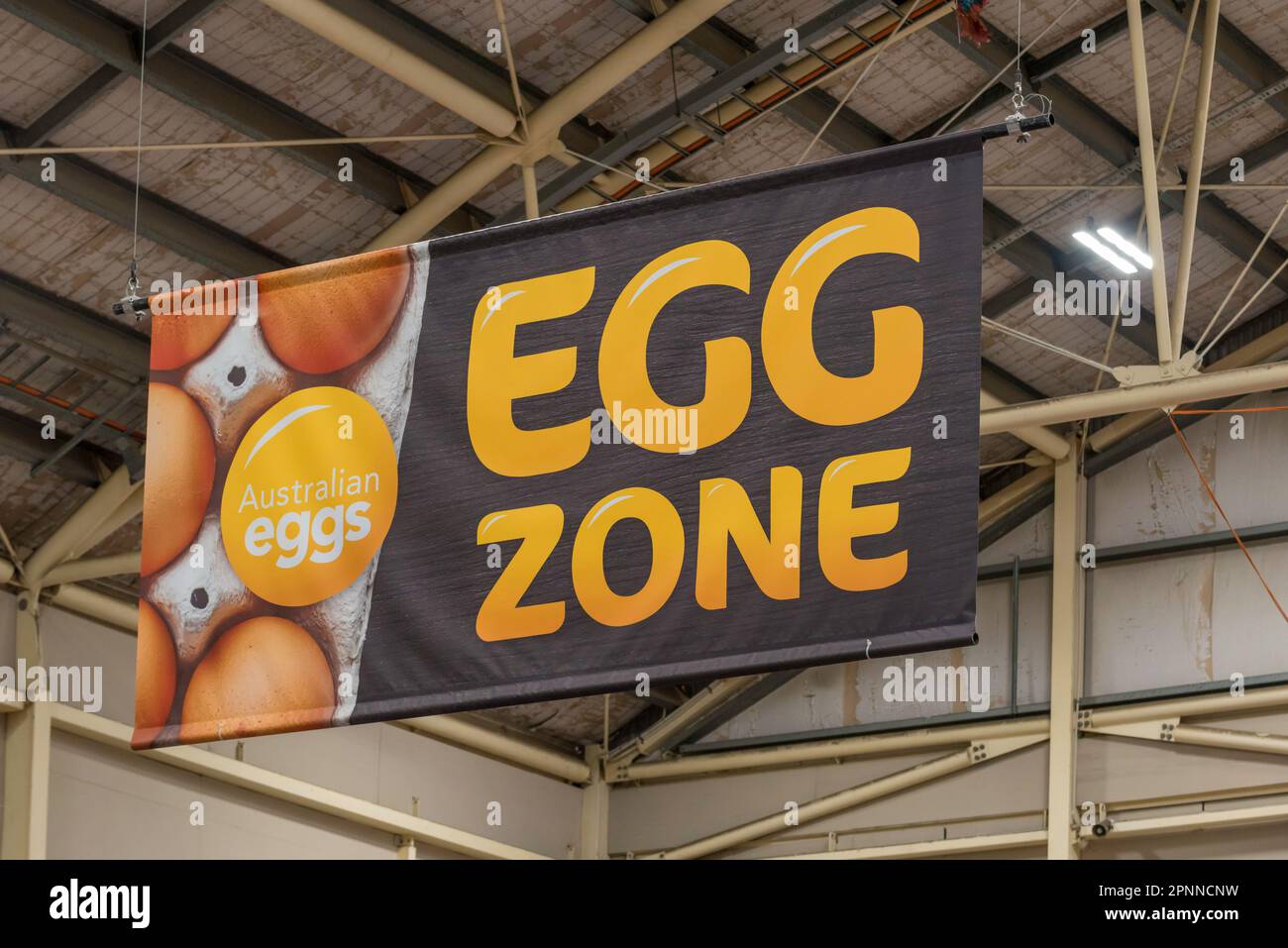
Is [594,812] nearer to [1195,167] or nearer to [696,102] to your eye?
[696,102]

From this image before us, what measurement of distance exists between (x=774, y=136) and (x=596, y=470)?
320 inches

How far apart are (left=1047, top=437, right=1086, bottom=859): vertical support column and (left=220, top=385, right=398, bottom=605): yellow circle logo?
12063mm

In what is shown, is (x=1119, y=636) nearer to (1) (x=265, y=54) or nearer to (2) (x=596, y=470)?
(1) (x=265, y=54)

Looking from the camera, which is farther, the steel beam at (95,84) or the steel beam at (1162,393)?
the steel beam at (1162,393)

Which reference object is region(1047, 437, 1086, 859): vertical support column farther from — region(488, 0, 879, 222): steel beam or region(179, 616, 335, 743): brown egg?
region(179, 616, 335, 743): brown egg

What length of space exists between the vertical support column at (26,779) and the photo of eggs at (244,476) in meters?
7.49

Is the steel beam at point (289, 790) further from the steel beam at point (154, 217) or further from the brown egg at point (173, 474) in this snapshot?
the brown egg at point (173, 474)

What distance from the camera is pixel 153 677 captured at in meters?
9.87

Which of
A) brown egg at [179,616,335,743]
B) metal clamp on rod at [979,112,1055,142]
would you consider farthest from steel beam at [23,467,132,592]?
metal clamp on rod at [979,112,1055,142]

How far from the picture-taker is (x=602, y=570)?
29.6 feet

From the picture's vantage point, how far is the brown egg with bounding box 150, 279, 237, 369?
10.4 m

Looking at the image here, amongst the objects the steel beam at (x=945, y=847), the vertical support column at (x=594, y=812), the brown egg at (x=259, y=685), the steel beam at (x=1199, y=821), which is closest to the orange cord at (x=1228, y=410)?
the steel beam at (x=1199, y=821)

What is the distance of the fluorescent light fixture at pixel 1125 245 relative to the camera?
19.0 metres
